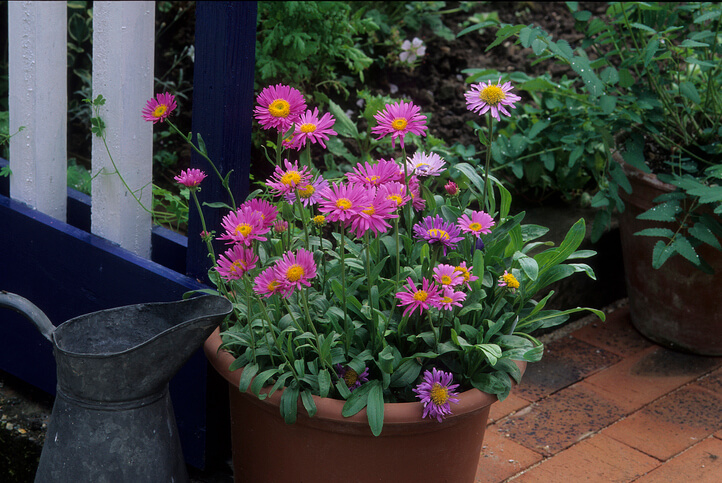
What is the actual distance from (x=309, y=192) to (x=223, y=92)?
36cm

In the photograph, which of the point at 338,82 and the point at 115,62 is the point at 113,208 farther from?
the point at 338,82

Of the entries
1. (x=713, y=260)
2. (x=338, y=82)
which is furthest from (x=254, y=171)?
(x=713, y=260)

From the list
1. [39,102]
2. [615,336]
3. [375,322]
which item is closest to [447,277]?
[375,322]

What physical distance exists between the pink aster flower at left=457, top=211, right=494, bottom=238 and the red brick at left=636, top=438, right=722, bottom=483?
958 millimetres

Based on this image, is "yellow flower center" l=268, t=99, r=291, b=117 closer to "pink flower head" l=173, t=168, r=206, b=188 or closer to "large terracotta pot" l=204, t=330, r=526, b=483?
"pink flower head" l=173, t=168, r=206, b=188

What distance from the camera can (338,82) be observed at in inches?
116

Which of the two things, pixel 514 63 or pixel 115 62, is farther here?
pixel 514 63

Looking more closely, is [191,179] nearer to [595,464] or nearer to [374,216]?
[374,216]

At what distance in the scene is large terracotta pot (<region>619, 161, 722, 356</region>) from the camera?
2.58 metres

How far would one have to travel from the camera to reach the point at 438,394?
152 cm

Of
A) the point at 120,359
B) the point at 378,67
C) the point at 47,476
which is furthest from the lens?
the point at 378,67

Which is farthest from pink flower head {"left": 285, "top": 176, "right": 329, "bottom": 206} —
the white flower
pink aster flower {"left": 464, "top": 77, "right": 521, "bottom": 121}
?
the white flower

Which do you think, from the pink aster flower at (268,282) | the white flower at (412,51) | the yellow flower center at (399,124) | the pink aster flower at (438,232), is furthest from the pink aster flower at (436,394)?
the white flower at (412,51)

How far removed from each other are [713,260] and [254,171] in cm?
146
